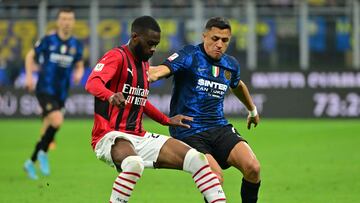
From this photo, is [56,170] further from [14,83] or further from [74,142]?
[14,83]

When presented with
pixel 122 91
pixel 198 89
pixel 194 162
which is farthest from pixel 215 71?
pixel 194 162

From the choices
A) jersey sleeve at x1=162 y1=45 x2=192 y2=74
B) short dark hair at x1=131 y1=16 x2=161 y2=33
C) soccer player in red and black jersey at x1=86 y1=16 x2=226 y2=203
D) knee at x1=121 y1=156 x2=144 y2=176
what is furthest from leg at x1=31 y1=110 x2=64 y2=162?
knee at x1=121 y1=156 x2=144 y2=176

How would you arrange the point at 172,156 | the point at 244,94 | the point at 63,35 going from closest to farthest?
the point at 172,156 → the point at 244,94 → the point at 63,35

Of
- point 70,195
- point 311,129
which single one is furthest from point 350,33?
point 70,195

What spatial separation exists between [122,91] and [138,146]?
0.53 metres

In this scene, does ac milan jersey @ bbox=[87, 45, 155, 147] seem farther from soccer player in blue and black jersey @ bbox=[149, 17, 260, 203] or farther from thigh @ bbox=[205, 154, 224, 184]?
thigh @ bbox=[205, 154, 224, 184]

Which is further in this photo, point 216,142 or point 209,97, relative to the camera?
point 209,97

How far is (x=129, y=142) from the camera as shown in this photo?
8281mm

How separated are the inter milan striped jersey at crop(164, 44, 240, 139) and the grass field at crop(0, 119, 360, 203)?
1.80 meters

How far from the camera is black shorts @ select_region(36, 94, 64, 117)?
1435 cm

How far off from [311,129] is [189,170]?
604 inches

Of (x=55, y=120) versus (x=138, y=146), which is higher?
(x=138, y=146)

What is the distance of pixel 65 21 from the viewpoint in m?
14.5

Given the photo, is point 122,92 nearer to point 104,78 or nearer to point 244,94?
point 104,78
